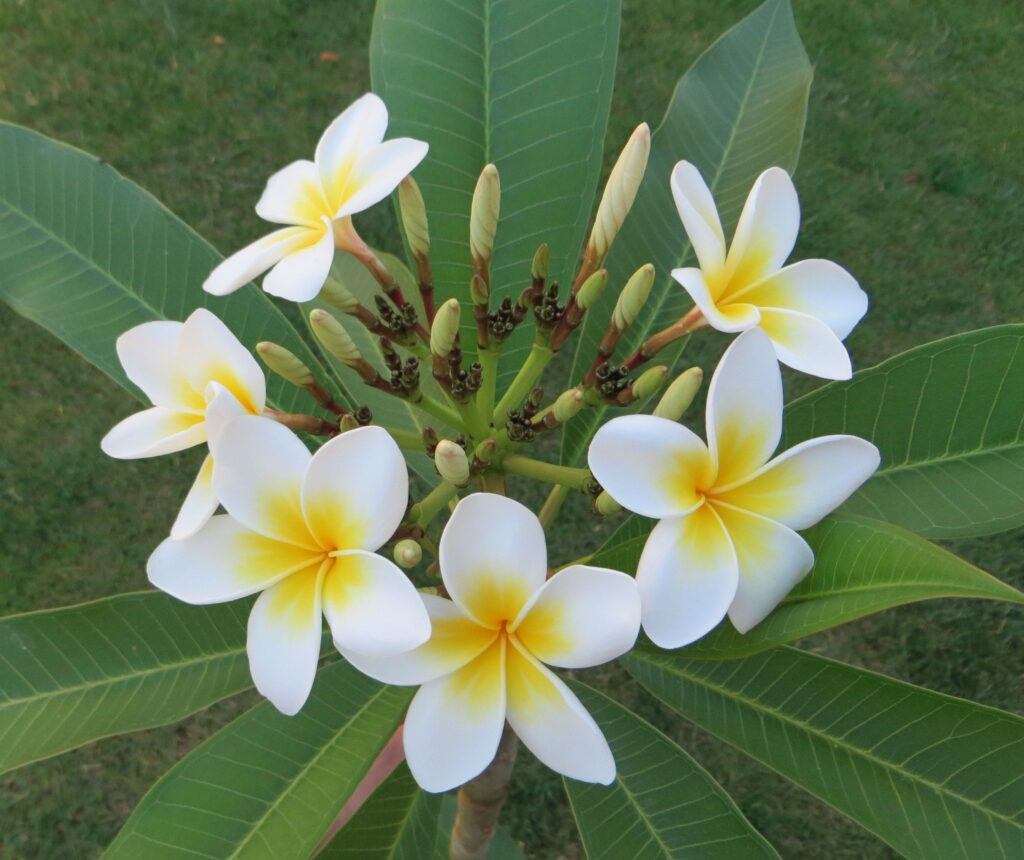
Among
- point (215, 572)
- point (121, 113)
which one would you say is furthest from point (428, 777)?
point (121, 113)

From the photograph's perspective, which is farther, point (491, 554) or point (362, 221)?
point (362, 221)

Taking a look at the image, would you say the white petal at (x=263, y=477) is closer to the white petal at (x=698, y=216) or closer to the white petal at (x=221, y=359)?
the white petal at (x=221, y=359)

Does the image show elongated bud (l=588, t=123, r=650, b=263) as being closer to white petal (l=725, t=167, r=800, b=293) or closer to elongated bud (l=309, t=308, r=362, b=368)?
white petal (l=725, t=167, r=800, b=293)

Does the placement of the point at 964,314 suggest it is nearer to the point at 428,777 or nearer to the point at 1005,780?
the point at 1005,780

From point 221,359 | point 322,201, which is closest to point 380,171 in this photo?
point 322,201

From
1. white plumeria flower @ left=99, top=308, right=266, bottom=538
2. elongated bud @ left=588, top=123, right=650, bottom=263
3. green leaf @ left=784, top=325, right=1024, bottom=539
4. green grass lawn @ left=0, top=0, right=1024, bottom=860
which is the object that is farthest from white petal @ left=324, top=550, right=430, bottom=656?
green grass lawn @ left=0, top=0, right=1024, bottom=860

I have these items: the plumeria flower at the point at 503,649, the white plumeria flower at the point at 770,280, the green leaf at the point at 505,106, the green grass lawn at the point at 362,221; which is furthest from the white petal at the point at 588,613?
the green grass lawn at the point at 362,221

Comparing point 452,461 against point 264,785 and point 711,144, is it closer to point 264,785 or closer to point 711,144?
point 264,785
